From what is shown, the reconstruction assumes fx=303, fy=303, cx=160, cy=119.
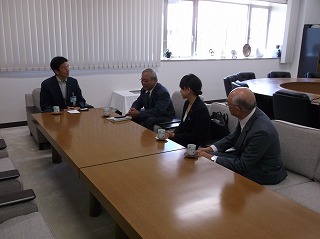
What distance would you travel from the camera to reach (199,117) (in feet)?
8.77

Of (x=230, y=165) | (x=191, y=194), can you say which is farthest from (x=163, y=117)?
(x=191, y=194)

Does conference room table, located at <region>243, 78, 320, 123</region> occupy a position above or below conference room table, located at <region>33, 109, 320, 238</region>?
above

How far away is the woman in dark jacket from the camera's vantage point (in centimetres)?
266

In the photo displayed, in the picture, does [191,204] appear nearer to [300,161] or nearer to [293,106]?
[300,161]

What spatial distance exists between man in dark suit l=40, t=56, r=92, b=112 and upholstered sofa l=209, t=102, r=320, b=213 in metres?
2.39

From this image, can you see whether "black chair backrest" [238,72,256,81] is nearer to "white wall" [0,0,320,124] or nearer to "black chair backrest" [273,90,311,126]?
"white wall" [0,0,320,124]

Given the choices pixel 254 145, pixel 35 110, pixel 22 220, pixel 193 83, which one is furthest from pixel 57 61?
pixel 254 145

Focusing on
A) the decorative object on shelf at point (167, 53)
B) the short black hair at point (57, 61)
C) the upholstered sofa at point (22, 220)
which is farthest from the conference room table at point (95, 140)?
the decorative object on shelf at point (167, 53)

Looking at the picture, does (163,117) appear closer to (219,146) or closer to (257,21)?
(219,146)

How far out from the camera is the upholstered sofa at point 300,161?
A: 201cm

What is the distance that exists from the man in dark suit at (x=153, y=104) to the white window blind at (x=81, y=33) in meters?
1.89

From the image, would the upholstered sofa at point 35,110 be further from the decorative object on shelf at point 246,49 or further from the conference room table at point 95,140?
the decorative object on shelf at point 246,49

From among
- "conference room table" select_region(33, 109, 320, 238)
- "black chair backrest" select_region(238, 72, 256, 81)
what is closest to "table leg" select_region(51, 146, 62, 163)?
"conference room table" select_region(33, 109, 320, 238)

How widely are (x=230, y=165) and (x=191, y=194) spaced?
0.68 m
